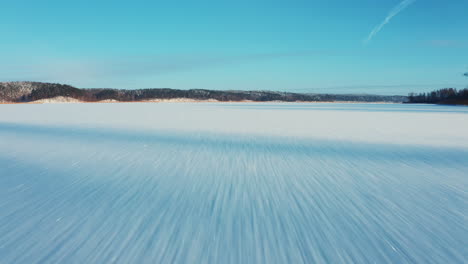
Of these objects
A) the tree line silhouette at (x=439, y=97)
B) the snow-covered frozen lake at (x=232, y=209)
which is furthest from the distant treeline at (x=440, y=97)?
the snow-covered frozen lake at (x=232, y=209)

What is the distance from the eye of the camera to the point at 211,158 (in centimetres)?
509

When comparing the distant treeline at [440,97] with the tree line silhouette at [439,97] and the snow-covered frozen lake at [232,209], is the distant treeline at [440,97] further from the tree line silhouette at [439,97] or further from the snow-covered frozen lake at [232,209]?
the snow-covered frozen lake at [232,209]

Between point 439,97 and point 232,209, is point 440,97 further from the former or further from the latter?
point 232,209

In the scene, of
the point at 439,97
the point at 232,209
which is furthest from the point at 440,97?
the point at 232,209

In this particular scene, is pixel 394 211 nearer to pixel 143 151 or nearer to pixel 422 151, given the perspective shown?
pixel 422 151

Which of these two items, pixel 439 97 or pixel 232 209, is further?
pixel 439 97

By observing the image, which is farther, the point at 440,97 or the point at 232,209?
the point at 440,97

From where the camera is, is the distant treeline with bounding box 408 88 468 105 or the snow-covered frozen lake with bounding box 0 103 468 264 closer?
the snow-covered frozen lake with bounding box 0 103 468 264

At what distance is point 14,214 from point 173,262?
70.2 inches

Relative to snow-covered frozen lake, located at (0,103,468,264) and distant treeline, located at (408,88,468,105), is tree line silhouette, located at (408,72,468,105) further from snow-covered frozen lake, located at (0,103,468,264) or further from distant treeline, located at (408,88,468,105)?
snow-covered frozen lake, located at (0,103,468,264)

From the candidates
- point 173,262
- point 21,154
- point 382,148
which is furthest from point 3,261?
point 382,148

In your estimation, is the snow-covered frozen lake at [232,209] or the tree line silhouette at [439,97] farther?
the tree line silhouette at [439,97]

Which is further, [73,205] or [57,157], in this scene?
[57,157]

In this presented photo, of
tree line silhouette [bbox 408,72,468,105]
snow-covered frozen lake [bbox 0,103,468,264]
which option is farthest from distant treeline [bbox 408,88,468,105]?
snow-covered frozen lake [bbox 0,103,468,264]
